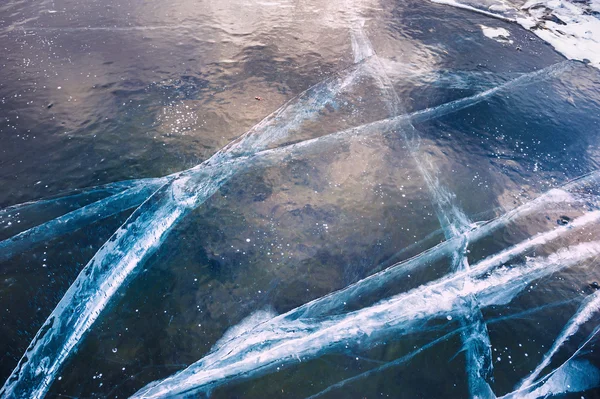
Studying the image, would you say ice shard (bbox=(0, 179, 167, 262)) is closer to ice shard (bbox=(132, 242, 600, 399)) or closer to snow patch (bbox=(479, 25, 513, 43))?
ice shard (bbox=(132, 242, 600, 399))

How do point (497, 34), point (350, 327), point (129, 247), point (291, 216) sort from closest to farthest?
point (350, 327), point (129, 247), point (291, 216), point (497, 34)

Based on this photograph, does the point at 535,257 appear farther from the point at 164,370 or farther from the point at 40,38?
the point at 40,38

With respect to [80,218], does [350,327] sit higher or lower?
lower

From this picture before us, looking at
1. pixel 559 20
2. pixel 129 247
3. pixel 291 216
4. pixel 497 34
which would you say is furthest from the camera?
pixel 559 20

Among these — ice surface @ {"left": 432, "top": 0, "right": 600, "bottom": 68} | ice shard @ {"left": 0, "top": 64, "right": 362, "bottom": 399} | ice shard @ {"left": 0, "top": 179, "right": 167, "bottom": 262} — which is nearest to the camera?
ice shard @ {"left": 0, "top": 64, "right": 362, "bottom": 399}

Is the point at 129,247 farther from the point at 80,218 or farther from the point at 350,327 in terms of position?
the point at 350,327

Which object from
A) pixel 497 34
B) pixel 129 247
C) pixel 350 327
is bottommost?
pixel 350 327

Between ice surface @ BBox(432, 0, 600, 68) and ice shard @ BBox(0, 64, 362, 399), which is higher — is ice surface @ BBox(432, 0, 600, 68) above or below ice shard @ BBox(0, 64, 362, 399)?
above

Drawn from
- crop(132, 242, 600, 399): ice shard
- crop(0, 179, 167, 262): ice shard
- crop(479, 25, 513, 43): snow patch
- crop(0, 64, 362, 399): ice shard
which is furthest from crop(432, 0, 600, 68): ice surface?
crop(0, 179, 167, 262): ice shard

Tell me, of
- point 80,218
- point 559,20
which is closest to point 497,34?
point 559,20
